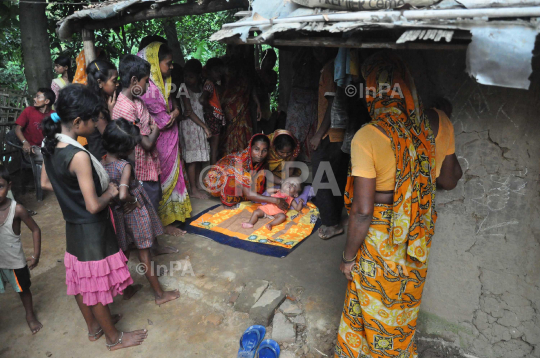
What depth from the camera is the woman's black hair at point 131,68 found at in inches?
132

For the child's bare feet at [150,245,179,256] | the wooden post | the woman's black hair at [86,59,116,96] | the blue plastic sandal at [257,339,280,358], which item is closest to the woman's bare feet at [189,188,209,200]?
the child's bare feet at [150,245,179,256]

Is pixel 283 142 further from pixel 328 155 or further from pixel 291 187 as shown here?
pixel 328 155

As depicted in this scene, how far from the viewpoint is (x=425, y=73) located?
2186 mm

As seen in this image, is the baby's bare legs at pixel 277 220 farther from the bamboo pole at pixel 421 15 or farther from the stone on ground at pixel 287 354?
the bamboo pole at pixel 421 15

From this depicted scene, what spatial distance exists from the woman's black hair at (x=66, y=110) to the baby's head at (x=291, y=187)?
2.95 m

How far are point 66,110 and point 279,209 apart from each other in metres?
2.90

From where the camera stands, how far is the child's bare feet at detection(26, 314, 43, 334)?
2.84m

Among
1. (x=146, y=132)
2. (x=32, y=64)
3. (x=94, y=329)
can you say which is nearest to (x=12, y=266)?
(x=94, y=329)

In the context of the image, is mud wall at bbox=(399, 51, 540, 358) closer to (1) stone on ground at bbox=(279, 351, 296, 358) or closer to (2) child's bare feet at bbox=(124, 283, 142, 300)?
(1) stone on ground at bbox=(279, 351, 296, 358)

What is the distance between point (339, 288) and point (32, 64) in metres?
5.54

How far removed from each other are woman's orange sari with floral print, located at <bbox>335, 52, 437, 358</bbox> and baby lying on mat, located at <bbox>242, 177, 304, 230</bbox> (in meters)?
2.27

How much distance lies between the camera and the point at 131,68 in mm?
3346

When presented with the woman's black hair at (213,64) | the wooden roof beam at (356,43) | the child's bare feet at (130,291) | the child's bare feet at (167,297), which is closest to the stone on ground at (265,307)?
the child's bare feet at (167,297)

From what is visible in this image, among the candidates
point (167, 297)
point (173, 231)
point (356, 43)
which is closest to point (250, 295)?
point (167, 297)
